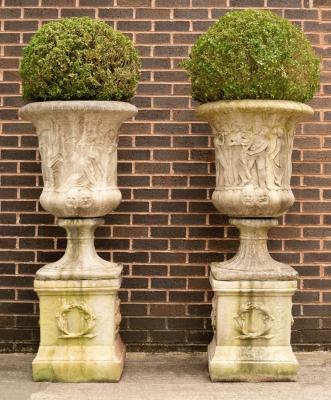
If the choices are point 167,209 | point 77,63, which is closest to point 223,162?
point 167,209

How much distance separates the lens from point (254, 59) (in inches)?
127

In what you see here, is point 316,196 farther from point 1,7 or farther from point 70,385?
point 1,7

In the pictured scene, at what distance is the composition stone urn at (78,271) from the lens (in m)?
3.36

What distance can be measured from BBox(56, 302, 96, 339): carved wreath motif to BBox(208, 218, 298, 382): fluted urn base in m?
0.77

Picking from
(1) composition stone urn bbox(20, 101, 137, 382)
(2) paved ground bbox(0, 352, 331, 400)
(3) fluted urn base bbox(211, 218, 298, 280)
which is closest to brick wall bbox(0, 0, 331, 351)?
(2) paved ground bbox(0, 352, 331, 400)

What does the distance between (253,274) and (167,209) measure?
944 mm

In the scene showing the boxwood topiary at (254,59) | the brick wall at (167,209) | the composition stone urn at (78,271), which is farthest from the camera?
the brick wall at (167,209)

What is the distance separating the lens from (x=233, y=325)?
11.3ft

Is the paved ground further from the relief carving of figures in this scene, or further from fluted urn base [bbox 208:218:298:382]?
the relief carving of figures

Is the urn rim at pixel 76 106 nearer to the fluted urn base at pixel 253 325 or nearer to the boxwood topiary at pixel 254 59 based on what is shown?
the boxwood topiary at pixel 254 59

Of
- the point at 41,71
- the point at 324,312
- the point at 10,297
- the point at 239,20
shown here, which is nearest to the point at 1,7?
the point at 41,71

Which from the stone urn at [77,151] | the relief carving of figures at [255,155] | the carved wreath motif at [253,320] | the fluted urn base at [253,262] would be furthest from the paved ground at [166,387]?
the relief carving of figures at [255,155]

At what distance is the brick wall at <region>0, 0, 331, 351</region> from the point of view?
13.5 ft

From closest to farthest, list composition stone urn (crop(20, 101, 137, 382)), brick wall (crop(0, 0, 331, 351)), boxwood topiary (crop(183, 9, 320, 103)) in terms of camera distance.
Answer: boxwood topiary (crop(183, 9, 320, 103)) → composition stone urn (crop(20, 101, 137, 382)) → brick wall (crop(0, 0, 331, 351))
